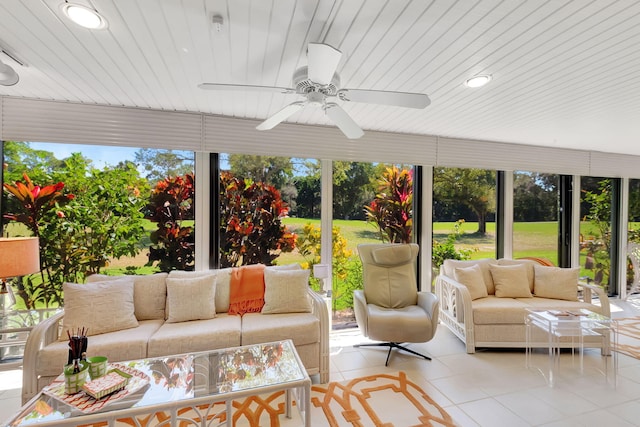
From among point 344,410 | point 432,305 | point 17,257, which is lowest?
point 344,410

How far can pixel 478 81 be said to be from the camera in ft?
7.28

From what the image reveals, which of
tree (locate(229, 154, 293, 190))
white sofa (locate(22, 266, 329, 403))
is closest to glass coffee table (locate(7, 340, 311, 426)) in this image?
white sofa (locate(22, 266, 329, 403))

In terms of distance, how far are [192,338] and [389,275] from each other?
2.09 m

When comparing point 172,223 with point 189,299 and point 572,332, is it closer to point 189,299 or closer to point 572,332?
point 189,299

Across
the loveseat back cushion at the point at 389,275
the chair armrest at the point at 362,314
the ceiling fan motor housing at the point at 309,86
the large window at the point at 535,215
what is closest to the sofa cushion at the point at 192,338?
the chair armrest at the point at 362,314

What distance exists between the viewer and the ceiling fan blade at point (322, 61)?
4.42 ft

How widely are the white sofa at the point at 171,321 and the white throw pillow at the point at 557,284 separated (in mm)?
2644

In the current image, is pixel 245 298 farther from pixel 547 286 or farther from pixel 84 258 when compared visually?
pixel 547 286

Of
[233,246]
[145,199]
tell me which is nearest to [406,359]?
[233,246]

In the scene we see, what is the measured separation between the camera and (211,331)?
235cm

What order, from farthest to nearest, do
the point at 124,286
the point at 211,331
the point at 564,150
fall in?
the point at 564,150, the point at 124,286, the point at 211,331

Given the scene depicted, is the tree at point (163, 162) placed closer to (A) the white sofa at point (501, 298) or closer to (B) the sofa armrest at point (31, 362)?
(B) the sofa armrest at point (31, 362)

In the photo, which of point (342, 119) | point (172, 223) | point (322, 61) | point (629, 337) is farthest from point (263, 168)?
point (629, 337)

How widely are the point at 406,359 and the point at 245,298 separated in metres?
1.70
